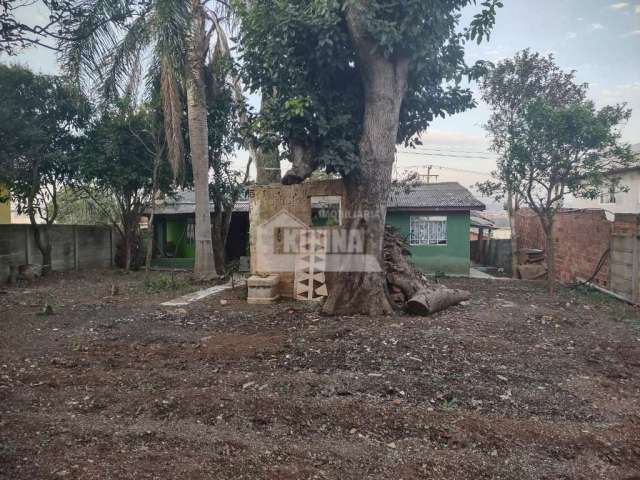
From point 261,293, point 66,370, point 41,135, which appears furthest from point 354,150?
point 41,135

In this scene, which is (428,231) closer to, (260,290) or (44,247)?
(260,290)

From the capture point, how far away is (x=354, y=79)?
7414 mm

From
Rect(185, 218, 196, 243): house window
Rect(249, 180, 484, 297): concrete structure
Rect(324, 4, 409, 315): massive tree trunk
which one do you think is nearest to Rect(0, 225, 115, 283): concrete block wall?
Rect(185, 218, 196, 243): house window

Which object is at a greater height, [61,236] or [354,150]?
[354,150]

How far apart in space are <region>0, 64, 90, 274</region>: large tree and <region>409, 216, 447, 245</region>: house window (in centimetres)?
1075

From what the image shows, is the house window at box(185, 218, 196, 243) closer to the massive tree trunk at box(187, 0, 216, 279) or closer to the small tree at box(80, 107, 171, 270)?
the small tree at box(80, 107, 171, 270)

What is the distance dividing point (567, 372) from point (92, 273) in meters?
13.3

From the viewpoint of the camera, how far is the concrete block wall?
1116 centimetres

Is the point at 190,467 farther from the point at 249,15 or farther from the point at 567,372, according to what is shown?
the point at 249,15

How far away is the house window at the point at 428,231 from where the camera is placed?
47.4 ft

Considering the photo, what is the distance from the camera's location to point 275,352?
506 cm

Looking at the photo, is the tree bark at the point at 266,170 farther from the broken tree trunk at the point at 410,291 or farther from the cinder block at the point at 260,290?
the broken tree trunk at the point at 410,291

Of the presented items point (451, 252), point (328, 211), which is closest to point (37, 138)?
point (328, 211)

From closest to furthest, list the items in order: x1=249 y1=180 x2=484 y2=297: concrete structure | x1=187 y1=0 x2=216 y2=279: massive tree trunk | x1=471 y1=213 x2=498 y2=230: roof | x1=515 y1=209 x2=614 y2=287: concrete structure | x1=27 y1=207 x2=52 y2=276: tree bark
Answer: x1=515 y1=209 x2=614 y2=287: concrete structure → x1=187 y1=0 x2=216 y2=279: massive tree trunk → x1=27 y1=207 x2=52 y2=276: tree bark → x1=249 y1=180 x2=484 y2=297: concrete structure → x1=471 y1=213 x2=498 y2=230: roof
